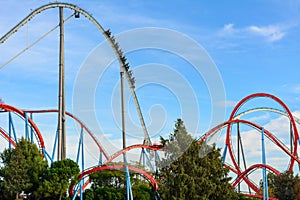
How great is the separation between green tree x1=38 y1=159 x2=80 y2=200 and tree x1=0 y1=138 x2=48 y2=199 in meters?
0.61

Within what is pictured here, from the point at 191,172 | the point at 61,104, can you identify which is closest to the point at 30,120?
the point at 61,104

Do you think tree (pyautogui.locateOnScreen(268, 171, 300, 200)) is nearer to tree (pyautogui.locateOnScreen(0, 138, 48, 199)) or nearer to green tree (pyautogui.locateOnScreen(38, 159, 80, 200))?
green tree (pyautogui.locateOnScreen(38, 159, 80, 200))

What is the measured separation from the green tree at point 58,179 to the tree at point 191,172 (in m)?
5.09

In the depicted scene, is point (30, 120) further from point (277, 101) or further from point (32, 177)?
point (277, 101)

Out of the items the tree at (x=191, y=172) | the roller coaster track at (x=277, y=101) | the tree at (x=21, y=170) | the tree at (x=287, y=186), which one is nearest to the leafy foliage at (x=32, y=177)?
the tree at (x=21, y=170)

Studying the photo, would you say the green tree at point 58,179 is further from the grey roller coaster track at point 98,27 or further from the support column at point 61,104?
the grey roller coaster track at point 98,27

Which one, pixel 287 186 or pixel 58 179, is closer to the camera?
pixel 58 179

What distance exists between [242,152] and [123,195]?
8187 millimetres

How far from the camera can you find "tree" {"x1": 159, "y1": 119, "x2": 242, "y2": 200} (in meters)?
19.3

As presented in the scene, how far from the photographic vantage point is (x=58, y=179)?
2395cm

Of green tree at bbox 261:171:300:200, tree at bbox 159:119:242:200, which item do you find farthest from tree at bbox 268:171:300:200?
tree at bbox 159:119:242:200

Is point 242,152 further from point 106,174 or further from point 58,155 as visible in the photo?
point 58,155

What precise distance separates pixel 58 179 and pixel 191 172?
7416mm

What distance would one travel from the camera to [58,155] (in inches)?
970
